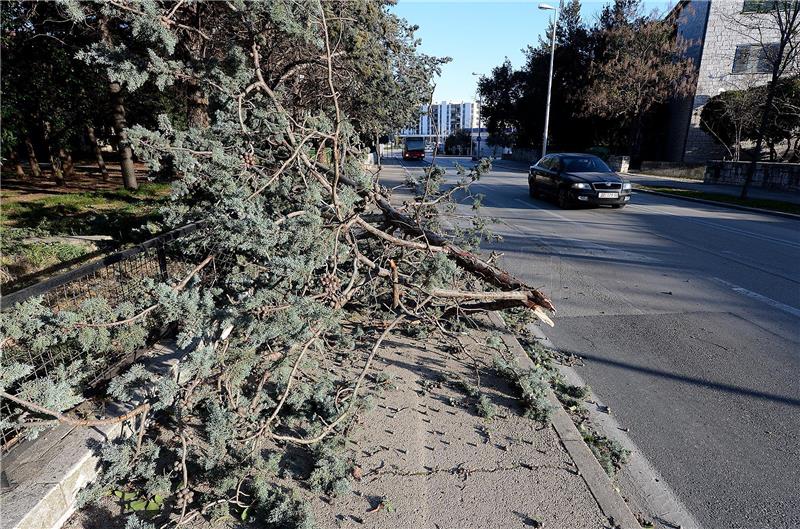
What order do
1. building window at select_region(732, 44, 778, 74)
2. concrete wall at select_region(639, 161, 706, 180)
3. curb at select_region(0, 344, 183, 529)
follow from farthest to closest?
concrete wall at select_region(639, 161, 706, 180) < building window at select_region(732, 44, 778, 74) < curb at select_region(0, 344, 183, 529)

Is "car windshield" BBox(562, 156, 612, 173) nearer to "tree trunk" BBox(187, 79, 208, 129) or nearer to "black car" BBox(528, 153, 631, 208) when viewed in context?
"black car" BBox(528, 153, 631, 208)

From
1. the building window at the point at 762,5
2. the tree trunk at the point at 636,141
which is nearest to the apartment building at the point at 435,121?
the building window at the point at 762,5

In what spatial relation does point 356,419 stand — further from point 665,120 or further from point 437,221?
point 665,120

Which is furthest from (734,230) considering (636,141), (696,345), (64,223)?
(636,141)

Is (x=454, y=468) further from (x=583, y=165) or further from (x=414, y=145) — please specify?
(x=414, y=145)

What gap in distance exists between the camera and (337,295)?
11.5 ft

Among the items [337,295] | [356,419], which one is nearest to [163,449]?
[356,419]

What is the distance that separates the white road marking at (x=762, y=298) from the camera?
5543 mm

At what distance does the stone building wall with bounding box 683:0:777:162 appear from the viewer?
28.0 meters

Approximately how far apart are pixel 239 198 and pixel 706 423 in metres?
3.88

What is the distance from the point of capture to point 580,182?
13.5 m

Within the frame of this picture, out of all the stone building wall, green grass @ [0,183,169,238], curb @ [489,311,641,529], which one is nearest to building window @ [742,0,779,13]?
the stone building wall

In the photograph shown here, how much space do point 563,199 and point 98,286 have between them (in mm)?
12853

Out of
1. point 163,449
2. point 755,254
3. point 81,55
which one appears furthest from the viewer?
point 755,254
